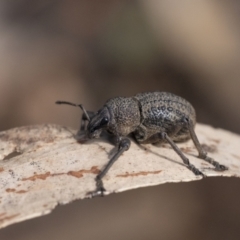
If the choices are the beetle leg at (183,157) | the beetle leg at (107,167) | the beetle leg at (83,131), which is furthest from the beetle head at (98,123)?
the beetle leg at (183,157)

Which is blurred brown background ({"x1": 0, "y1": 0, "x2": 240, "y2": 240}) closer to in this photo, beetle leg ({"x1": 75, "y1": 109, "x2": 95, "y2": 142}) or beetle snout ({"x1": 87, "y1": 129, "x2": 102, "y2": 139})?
beetle leg ({"x1": 75, "y1": 109, "x2": 95, "y2": 142})

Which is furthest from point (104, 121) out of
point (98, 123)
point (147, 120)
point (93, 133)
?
point (147, 120)

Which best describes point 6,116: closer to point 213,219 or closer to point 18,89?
point 18,89

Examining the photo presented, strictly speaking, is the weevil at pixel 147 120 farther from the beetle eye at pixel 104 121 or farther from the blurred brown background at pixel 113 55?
the blurred brown background at pixel 113 55

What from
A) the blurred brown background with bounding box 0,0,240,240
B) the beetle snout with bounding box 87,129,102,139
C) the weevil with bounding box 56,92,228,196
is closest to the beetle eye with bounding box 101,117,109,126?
the weevil with bounding box 56,92,228,196

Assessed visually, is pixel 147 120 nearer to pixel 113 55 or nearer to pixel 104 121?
pixel 104 121

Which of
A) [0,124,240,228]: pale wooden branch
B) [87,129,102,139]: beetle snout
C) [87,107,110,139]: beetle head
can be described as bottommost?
[0,124,240,228]: pale wooden branch
